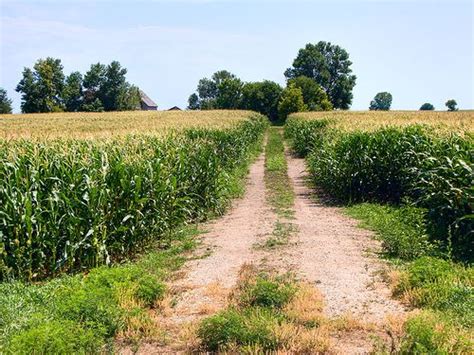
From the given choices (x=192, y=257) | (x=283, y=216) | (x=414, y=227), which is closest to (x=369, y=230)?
(x=414, y=227)

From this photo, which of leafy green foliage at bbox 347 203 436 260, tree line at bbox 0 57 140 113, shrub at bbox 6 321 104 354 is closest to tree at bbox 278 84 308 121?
tree line at bbox 0 57 140 113

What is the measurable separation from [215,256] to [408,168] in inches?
254

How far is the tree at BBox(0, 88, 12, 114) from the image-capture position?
95.8 meters

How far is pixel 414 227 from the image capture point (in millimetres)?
9867

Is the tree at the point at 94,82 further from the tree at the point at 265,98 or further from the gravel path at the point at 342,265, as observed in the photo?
the gravel path at the point at 342,265

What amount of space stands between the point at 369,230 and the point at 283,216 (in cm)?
235

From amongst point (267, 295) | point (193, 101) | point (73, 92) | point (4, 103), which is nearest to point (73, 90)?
point (73, 92)

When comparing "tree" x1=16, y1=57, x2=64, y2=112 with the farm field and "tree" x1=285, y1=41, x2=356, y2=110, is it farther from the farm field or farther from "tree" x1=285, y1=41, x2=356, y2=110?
the farm field

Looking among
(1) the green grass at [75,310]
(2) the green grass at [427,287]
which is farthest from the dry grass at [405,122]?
(1) the green grass at [75,310]

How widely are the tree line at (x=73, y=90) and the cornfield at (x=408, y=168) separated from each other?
7834 cm

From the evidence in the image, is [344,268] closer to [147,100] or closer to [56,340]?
[56,340]

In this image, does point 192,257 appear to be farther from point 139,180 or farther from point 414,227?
point 414,227

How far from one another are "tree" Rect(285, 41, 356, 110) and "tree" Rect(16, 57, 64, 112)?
45603 mm

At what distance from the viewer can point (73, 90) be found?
93188 millimetres
